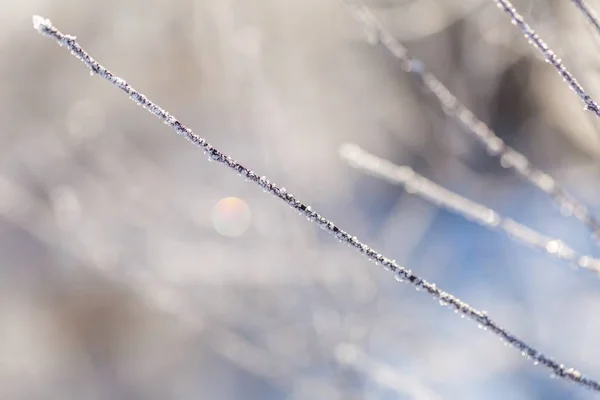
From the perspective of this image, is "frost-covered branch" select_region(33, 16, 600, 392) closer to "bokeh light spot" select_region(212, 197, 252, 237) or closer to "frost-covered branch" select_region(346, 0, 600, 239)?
"frost-covered branch" select_region(346, 0, 600, 239)

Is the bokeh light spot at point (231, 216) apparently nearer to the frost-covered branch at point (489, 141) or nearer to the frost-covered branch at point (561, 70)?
the frost-covered branch at point (489, 141)

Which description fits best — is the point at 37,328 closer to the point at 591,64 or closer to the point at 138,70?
the point at 138,70

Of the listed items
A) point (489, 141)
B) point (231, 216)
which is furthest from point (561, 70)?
point (231, 216)

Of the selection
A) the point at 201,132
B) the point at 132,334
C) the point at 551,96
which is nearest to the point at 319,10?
the point at 201,132

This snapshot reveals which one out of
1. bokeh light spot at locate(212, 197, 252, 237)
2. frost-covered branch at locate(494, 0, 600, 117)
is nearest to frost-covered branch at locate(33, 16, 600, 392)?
frost-covered branch at locate(494, 0, 600, 117)

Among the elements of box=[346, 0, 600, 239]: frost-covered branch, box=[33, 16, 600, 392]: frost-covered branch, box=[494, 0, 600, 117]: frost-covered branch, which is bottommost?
box=[33, 16, 600, 392]: frost-covered branch

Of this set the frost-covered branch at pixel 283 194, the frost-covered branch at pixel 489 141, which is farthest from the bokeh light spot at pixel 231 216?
the frost-covered branch at pixel 283 194

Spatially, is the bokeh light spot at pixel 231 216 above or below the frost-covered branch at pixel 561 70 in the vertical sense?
above

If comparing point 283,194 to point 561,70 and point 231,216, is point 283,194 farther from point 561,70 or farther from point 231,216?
point 231,216
